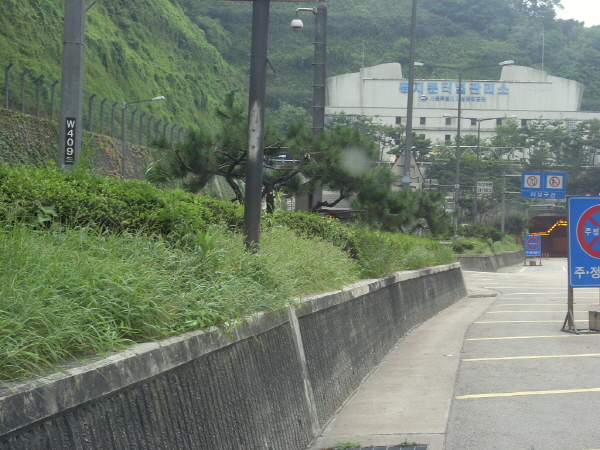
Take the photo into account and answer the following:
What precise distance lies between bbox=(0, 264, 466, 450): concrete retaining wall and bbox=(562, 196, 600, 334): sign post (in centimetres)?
584

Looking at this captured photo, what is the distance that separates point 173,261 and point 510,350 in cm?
709

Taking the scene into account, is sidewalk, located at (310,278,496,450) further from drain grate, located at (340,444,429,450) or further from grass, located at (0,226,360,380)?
grass, located at (0,226,360,380)

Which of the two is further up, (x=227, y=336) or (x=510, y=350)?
(x=227, y=336)

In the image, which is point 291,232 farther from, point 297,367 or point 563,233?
point 563,233

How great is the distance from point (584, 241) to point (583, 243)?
38 millimetres

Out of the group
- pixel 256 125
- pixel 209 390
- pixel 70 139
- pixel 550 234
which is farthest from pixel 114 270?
pixel 550 234

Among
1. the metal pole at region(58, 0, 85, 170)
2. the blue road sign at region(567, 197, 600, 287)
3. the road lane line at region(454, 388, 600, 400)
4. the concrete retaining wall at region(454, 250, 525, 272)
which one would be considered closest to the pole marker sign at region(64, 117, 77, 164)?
the metal pole at region(58, 0, 85, 170)

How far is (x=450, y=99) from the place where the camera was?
9338 centimetres

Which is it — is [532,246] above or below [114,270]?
below

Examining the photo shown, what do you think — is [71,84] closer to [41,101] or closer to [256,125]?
[256,125]

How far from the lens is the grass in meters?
3.87

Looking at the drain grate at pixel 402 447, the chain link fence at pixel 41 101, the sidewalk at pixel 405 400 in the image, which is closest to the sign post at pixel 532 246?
the chain link fence at pixel 41 101

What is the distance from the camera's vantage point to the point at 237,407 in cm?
541

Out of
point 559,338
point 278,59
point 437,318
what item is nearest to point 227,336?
point 559,338
